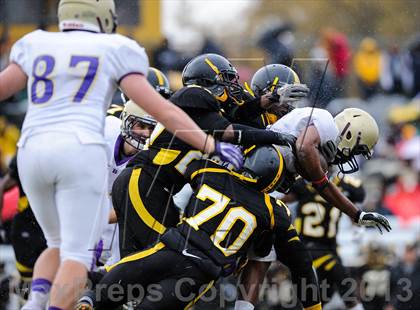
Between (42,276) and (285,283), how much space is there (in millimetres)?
4842

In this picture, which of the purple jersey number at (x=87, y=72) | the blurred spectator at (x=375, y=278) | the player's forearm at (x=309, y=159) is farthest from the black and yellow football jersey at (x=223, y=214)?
the blurred spectator at (x=375, y=278)

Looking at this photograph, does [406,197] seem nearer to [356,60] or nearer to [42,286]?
[356,60]

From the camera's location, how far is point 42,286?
213 inches

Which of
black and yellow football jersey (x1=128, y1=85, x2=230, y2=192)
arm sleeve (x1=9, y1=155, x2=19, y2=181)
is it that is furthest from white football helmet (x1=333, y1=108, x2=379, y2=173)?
arm sleeve (x1=9, y1=155, x2=19, y2=181)

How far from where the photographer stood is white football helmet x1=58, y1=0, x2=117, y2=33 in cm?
532

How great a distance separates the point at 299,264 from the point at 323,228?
206cm

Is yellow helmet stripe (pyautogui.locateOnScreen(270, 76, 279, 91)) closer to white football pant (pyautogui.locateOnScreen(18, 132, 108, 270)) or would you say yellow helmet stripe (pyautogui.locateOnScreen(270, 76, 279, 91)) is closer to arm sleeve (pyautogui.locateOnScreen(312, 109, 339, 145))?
arm sleeve (pyautogui.locateOnScreen(312, 109, 339, 145))

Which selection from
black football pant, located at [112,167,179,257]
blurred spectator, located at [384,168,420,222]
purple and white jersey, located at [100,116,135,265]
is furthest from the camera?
blurred spectator, located at [384,168,420,222]

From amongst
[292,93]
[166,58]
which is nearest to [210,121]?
[292,93]

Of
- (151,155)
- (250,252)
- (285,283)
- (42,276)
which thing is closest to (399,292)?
(285,283)

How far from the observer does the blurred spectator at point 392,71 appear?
14.1 meters

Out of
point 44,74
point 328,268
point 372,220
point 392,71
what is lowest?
point 392,71

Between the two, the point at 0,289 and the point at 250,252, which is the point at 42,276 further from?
the point at 0,289

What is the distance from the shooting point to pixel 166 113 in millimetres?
5188
